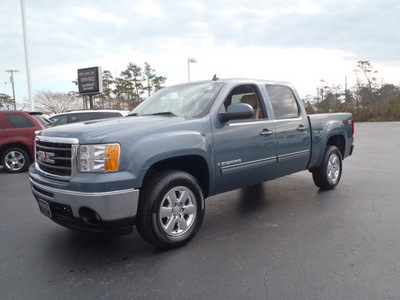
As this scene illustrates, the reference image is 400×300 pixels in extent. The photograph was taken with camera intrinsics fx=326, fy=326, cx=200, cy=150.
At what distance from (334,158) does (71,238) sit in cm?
445

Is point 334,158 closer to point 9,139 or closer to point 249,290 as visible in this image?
point 249,290

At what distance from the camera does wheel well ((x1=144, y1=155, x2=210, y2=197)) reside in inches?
138

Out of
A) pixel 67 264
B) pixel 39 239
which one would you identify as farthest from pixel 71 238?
pixel 67 264

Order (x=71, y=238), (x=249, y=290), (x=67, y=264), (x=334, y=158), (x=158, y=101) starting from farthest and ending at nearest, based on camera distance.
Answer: (x=334, y=158) → (x=158, y=101) → (x=71, y=238) → (x=67, y=264) → (x=249, y=290)

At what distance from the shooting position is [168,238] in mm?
3311

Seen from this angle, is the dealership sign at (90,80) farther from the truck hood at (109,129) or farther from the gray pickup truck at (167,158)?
the truck hood at (109,129)

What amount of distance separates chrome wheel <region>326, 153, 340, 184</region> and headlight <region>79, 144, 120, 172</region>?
3.99m

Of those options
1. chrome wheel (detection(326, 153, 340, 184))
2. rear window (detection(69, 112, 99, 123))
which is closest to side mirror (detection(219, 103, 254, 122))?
chrome wheel (detection(326, 153, 340, 184))

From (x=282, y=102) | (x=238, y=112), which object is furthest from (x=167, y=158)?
(x=282, y=102)

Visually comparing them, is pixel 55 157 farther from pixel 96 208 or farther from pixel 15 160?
pixel 15 160

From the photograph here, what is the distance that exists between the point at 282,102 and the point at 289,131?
517mm

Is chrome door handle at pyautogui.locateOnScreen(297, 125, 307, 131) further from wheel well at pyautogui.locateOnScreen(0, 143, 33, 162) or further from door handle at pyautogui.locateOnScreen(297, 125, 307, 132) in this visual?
wheel well at pyautogui.locateOnScreen(0, 143, 33, 162)

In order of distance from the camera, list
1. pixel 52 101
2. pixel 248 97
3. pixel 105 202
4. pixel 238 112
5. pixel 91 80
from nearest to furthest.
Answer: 1. pixel 105 202
2. pixel 238 112
3. pixel 248 97
4. pixel 91 80
5. pixel 52 101

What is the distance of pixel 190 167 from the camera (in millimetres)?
3811
